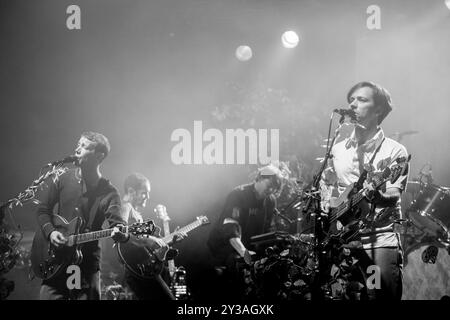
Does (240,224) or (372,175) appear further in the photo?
(240,224)

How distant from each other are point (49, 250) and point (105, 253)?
1.79ft

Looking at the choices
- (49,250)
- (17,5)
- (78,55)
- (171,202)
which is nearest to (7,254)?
(49,250)

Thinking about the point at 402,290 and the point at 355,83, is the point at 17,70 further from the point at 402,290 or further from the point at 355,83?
the point at 402,290

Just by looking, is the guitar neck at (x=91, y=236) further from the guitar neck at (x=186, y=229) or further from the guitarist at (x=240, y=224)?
the guitarist at (x=240, y=224)

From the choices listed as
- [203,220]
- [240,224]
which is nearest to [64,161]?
[203,220]

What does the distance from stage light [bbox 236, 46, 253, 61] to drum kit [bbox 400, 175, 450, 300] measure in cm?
218

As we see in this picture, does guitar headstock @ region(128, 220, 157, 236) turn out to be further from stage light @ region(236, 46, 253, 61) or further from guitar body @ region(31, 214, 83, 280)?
stage light @ region(236, 46, 253, 61)

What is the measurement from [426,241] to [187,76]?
3056 millimetres

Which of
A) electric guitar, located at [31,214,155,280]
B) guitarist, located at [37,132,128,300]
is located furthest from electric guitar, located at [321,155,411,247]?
guitarist, located at [37,132,128,300]

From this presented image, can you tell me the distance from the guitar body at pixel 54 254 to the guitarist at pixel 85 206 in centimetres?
4

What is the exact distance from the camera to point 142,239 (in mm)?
4562

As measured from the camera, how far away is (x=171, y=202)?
15.6 feet

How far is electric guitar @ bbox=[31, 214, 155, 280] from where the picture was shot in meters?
4.52

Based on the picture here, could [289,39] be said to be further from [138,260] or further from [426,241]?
[138,260]
